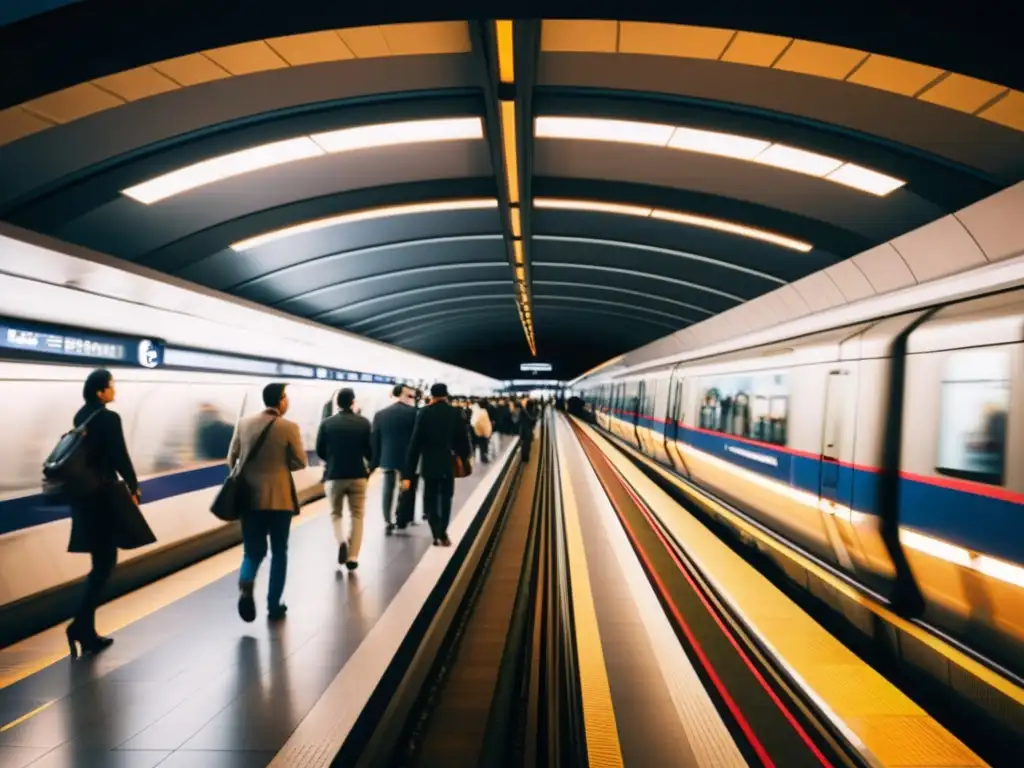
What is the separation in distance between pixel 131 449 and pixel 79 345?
139 centimetres

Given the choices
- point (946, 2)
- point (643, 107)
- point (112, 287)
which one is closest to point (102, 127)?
point (112, 287)

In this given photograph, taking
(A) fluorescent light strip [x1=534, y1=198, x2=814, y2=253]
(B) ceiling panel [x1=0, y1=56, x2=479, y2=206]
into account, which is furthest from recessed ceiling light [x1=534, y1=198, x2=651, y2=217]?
(B) ceiling panel [x1=0, y1=56, x2=479, y2=206]

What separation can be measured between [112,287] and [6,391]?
1.32 m

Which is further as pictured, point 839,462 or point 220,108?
point 220,108

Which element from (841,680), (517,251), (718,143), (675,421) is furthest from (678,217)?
(841,680)

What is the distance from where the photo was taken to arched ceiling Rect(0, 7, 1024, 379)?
418cm

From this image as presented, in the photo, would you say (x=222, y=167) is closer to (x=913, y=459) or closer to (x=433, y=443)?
(x=433, y=443)

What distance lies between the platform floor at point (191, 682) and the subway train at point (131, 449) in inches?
22.0

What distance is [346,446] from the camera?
6191 millimetres

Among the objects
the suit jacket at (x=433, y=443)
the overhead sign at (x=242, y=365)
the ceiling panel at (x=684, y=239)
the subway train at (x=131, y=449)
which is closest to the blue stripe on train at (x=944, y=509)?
the suit jacket at (x=433, y=443)

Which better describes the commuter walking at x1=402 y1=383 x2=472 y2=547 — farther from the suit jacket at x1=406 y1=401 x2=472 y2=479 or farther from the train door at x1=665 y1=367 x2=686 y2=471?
the train door at x1=665 y1=367 x2=686 y2=471

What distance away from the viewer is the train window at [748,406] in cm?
774

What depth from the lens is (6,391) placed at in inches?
197

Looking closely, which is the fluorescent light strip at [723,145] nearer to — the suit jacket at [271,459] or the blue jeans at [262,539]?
the suit jacket at [271,459]
